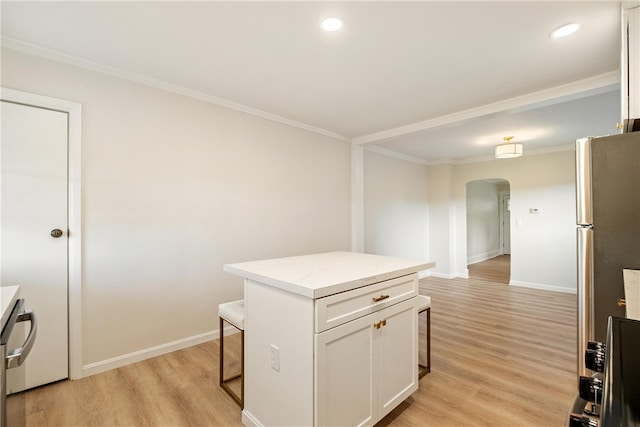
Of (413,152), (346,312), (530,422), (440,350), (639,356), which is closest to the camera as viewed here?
(639,356)

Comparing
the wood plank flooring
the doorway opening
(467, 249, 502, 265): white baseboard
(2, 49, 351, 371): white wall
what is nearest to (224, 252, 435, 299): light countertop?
(2, 49, 351, 371): white wall

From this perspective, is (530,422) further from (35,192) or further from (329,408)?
(35,192)

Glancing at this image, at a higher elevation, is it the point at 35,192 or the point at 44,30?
the point at 44,30

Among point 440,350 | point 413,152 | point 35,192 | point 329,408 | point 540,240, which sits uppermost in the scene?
point 413,152

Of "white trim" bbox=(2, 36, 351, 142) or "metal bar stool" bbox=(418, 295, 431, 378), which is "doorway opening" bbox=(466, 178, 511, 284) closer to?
"metal bar stool" bbox=(418, 295, 431, 378)

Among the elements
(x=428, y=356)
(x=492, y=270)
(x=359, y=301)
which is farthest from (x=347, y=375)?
(x=492, y=270)

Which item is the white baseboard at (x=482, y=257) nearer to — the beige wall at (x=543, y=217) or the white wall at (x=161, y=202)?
the beige wall at (x=543, y=217)

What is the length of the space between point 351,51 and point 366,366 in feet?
6.66

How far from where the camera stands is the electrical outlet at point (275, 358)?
143 centimetres

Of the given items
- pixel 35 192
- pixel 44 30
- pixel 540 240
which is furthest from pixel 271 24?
pixel 540 240

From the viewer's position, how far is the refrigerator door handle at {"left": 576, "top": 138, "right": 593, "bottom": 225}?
1.32 metres

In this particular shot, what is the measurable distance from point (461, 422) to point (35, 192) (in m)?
3.15

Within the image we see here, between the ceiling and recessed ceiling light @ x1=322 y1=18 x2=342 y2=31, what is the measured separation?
4 centimetres

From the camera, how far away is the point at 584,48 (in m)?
2.01
